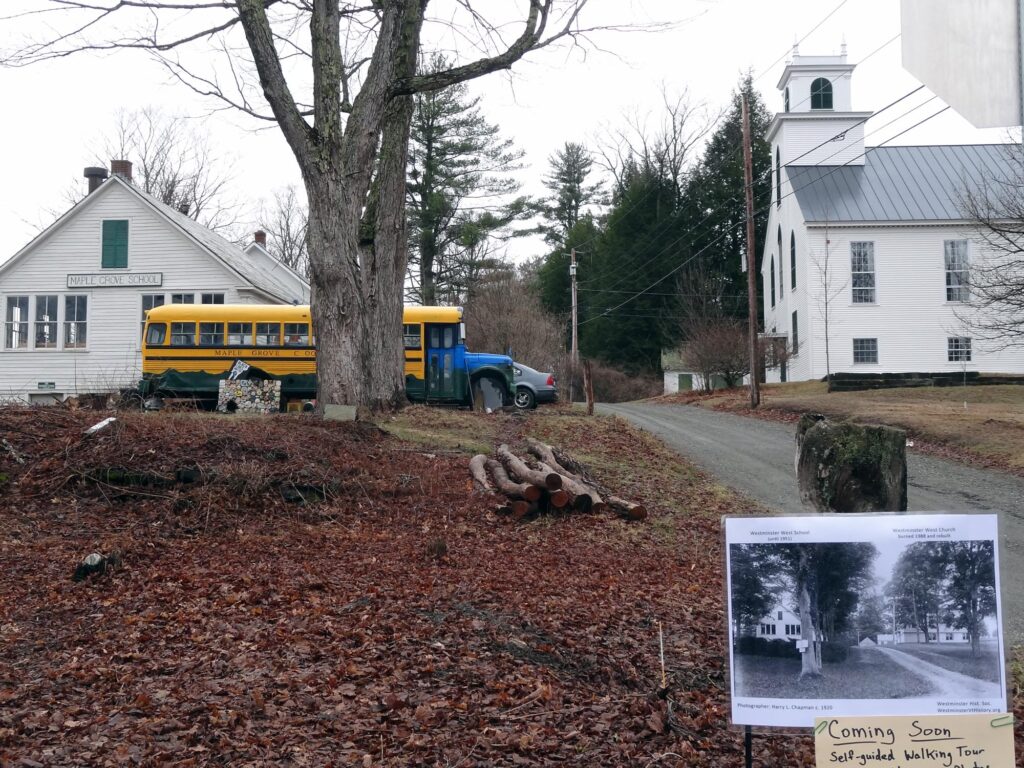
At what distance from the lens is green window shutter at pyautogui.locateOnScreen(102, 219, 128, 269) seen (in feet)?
100

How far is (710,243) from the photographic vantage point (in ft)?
163

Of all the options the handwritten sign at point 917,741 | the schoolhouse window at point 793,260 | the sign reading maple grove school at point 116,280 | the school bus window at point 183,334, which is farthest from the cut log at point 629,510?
the schoolhouse window at point 793,260

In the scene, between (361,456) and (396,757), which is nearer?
(396,757)

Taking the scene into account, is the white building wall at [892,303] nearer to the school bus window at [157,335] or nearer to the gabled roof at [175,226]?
the gabled roof at [175,226]

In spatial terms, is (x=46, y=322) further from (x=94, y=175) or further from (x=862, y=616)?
(x=862, y=616)

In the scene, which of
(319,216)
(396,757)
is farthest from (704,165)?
(396,757)

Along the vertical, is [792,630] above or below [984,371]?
below

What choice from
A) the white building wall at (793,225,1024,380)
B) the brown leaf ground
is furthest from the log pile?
the white building wall at (793,225,1024,380)

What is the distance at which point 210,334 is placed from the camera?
80.9 feet

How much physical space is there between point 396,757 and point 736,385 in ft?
114

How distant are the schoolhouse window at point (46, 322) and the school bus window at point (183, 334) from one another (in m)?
7.87

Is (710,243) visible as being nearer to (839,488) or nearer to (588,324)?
(588,324)

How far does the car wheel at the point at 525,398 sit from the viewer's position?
26106 millimetres

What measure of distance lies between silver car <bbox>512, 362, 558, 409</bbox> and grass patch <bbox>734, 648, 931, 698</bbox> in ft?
72.1
